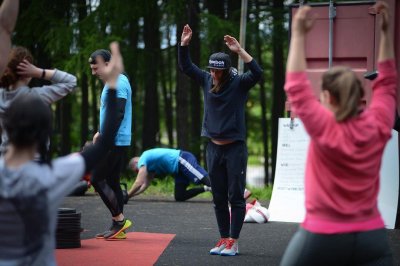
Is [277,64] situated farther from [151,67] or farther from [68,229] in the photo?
[68,229]

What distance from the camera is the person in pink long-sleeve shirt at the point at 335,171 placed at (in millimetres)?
4285

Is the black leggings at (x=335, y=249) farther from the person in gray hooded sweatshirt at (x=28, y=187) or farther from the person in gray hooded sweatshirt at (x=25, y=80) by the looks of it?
the person in gray hooded sweatshirt at (x=25, y=80)

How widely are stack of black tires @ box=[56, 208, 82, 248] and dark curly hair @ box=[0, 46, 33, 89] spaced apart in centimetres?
368

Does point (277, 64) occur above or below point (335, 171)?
below

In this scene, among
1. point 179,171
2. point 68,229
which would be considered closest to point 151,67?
point 179,171

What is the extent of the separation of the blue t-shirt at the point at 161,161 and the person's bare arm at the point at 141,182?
0.30 feet

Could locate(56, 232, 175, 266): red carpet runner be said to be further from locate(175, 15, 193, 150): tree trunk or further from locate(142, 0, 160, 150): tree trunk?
locate(175, 15, 193, 150): tree trunk

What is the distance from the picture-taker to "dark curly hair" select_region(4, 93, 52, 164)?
12.3 ft

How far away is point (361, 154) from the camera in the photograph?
4.34 meters

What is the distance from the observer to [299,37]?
4.34 metres

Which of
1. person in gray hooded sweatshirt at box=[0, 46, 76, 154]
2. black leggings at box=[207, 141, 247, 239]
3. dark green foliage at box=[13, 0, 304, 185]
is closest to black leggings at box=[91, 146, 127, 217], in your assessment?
black leggings at box=[207, 141, 247, 239]

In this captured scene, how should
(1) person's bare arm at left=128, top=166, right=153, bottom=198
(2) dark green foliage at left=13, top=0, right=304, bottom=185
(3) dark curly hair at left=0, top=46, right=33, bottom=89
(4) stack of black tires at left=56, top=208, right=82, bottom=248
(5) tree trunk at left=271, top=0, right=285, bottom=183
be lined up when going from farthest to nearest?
(5) tree trunk at left=271, top=0, right=285, bottom=183, (2) dark green foliage at left=13, top=0, right=304, bottom=185, (1) person's bare arm at left=128, top=166, right=153, bottom=198, (4) stack of black tires at left=56, top=208, right=82, bottom=248, (3) dark curly hair at left=0, top=46, right=33, bottom=89

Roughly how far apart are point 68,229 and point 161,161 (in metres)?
5.37

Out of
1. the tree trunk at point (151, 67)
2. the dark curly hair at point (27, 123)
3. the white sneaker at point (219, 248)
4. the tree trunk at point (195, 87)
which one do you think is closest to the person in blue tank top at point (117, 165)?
the white sneaker at point (219, 248)
